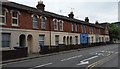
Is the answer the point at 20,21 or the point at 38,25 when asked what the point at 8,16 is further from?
the point at 38,25

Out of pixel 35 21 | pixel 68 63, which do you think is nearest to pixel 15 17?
pixel 35 21

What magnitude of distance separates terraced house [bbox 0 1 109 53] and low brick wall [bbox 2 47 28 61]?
2.30 m

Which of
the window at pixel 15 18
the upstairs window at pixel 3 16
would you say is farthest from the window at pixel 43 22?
the upstairs window at pixel 3 16

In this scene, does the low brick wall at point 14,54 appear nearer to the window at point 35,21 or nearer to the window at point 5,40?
the window at point 5,40

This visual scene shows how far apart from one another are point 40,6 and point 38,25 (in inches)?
269

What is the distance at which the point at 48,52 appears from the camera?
2906 centimetres

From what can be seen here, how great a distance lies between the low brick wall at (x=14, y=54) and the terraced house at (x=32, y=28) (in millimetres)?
2301

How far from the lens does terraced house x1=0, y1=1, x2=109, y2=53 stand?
25.0m

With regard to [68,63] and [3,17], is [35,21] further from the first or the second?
[68,63]

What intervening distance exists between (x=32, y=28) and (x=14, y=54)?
873cm

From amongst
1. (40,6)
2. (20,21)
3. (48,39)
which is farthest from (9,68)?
(40,6)

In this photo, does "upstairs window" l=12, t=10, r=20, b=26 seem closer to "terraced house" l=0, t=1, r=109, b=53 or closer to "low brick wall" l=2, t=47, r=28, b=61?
"terraced house" l=0, t=1, r=109, b=53

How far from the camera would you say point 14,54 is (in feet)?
71.6

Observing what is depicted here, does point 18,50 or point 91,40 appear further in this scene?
point 91,40
